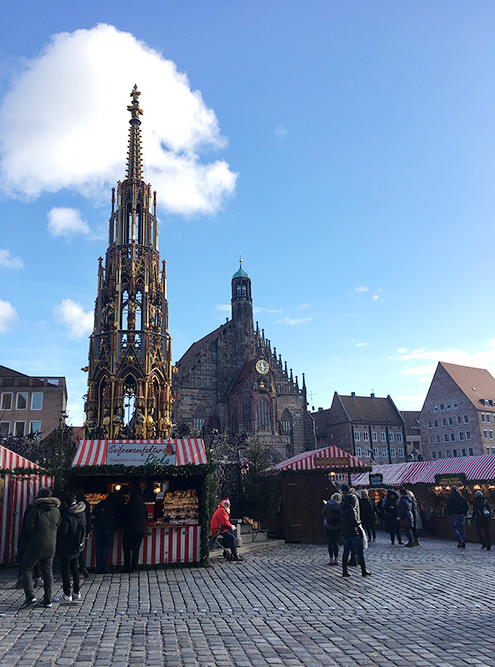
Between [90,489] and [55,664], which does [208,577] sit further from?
[55,664]

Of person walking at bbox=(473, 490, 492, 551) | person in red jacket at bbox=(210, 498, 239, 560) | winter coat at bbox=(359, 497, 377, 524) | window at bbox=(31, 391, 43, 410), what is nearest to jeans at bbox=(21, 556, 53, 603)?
person in red jacket at bbox=(210, 498, 239, 560)

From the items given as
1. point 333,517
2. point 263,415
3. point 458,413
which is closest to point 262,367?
point 263,415

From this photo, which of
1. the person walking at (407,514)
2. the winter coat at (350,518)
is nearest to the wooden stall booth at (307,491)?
the person walking at (407,514)

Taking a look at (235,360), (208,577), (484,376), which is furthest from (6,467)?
(484,376)

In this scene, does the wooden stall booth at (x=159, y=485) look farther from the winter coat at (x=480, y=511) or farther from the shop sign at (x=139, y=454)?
A: the winter coat at (x=480, y=511)

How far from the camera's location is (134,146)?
24094mm

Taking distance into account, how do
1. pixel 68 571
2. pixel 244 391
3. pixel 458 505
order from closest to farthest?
pixel 68 571
pixel 458 505
pixel 244 391

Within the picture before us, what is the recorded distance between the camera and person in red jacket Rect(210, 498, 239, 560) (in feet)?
43.1

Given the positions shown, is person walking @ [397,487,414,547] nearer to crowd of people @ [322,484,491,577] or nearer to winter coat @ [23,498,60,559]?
crowd of people @ [322,484,491,577]

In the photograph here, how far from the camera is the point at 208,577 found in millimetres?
10695

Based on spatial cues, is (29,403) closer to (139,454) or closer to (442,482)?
(442,482)

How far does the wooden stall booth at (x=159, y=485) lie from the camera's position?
1197cm

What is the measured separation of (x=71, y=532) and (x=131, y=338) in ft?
39.4

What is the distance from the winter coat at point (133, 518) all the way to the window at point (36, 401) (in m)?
42.8
